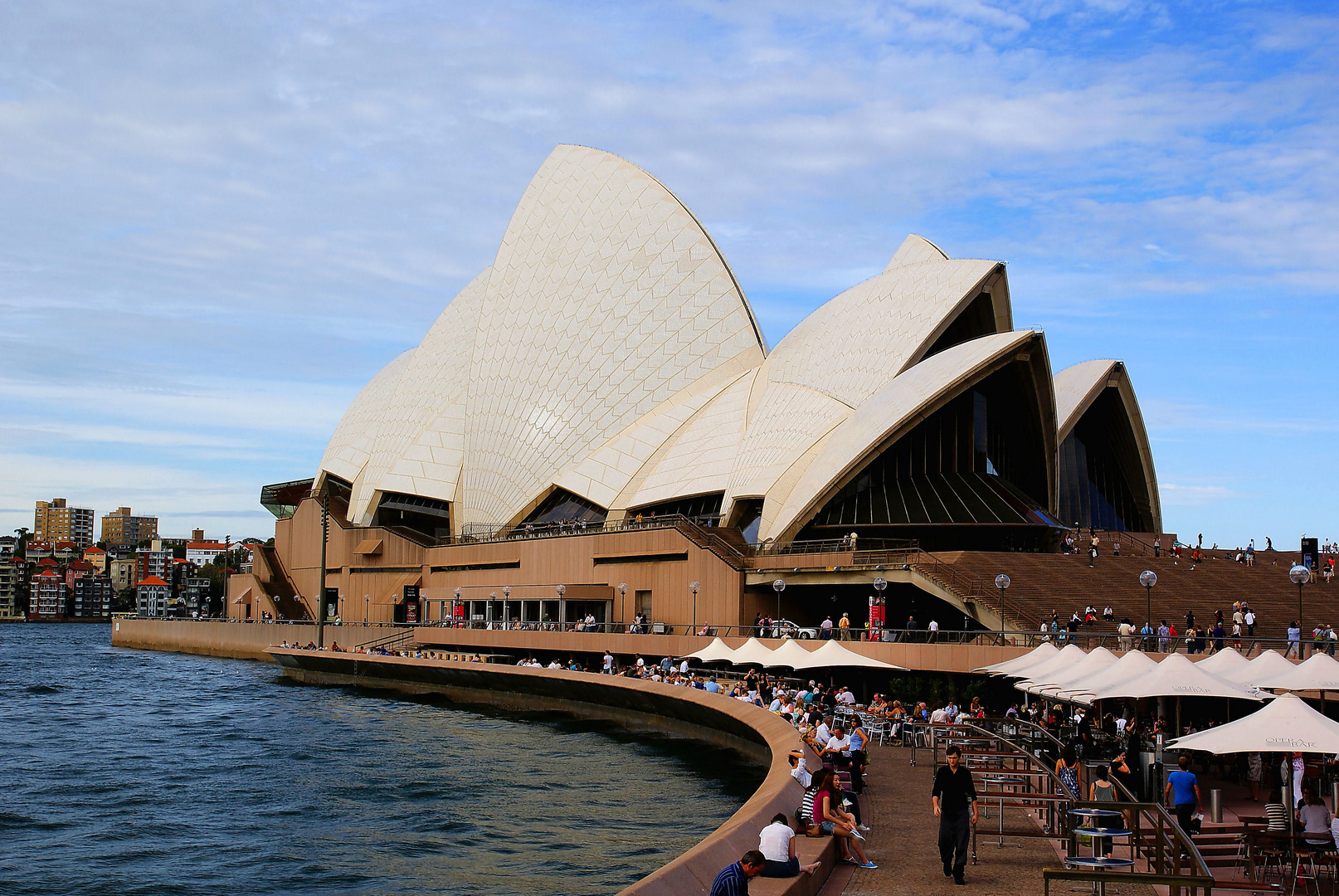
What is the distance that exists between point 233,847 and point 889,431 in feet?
84.0

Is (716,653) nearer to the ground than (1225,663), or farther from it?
nearer to the ground

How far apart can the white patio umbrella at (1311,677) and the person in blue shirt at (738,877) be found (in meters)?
9.65

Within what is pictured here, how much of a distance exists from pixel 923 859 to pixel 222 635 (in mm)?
58126

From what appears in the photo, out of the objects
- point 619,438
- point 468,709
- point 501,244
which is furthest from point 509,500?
point 468,709

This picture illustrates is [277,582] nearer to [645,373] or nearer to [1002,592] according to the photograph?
[645,373]

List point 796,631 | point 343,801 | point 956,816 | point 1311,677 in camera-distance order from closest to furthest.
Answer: point 956,816 < point 1311,677 < point 343,801 < point 796,631

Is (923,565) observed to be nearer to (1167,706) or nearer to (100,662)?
(1167,706)

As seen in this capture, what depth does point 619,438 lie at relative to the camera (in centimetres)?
4697

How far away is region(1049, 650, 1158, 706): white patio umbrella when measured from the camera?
1468 cm

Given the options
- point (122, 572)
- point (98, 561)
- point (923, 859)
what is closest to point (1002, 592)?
point (923, 859)

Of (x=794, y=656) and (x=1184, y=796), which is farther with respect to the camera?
(x=794, y=656)

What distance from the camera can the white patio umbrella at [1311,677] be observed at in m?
14.7

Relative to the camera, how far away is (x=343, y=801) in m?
18.5

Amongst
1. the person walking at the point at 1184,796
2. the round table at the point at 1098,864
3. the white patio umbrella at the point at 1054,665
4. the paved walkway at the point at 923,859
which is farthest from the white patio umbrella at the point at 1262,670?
the round table at the point at 1098,864
